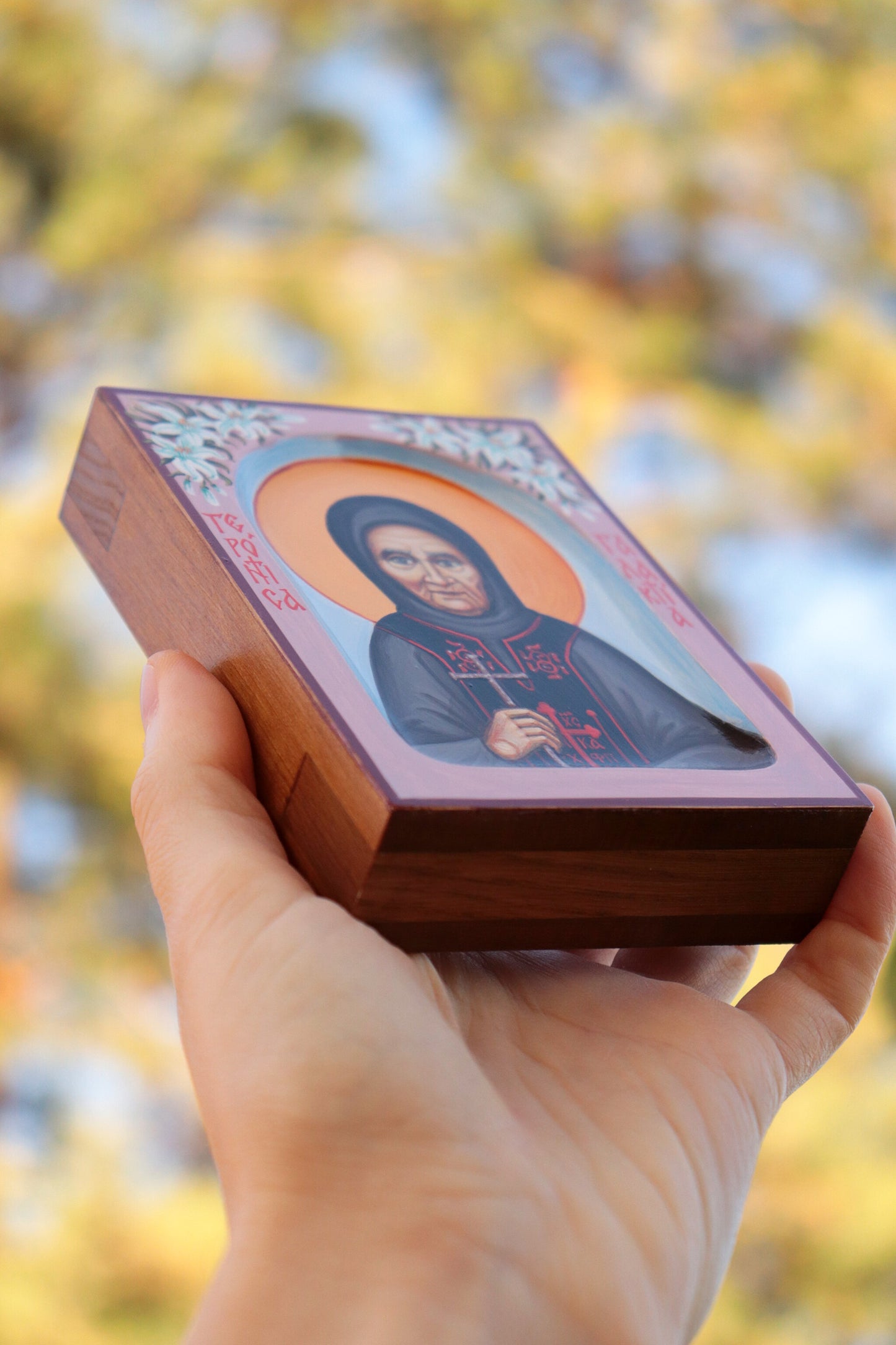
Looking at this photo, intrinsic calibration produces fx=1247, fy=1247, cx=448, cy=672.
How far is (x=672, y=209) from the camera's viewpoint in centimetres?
196

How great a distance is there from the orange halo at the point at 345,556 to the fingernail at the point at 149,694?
83 millimetres

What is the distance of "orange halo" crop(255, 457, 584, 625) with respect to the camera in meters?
0.60

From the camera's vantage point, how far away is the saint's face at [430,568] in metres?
0.63

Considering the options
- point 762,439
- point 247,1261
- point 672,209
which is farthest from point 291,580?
point 672,209

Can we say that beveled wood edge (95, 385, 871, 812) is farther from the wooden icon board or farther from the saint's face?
the saint's face

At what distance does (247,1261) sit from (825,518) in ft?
5.47

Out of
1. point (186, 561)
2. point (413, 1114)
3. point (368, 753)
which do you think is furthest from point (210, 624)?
point (413, 1114)

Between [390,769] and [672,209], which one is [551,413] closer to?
[672,209]

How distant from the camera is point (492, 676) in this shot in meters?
0.58

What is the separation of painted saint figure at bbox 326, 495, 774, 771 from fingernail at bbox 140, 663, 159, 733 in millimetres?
108

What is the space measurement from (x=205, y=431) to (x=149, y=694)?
154 millimetres

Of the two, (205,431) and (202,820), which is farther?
(205,431)

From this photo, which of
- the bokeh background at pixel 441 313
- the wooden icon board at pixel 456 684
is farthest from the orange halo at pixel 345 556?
the bokeh background at pixel 441 313

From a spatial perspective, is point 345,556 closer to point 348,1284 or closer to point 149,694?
point 149,694
